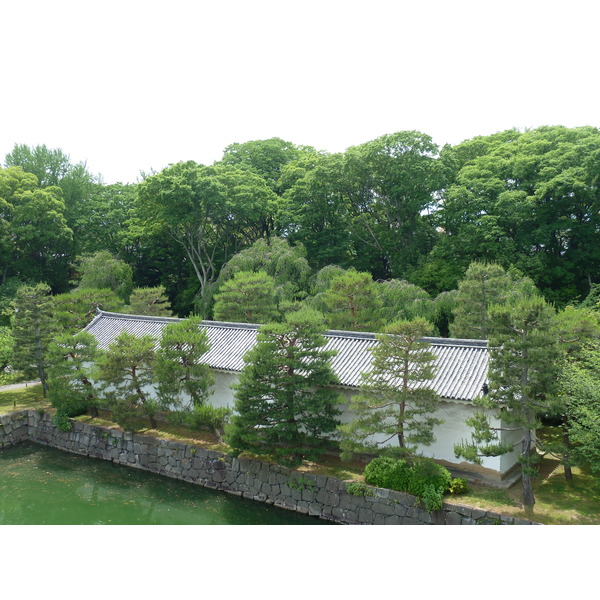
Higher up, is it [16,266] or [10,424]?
[16,266]

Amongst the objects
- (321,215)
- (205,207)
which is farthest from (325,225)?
(205,207)

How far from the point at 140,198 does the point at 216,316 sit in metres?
14.0

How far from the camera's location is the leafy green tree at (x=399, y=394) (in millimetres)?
10672

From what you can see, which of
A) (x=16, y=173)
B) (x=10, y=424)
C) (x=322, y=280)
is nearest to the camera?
(x=10, y=424)

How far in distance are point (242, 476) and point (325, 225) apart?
18.7 meters

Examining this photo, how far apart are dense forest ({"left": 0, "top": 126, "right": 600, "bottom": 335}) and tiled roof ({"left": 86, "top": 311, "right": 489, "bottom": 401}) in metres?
1.86

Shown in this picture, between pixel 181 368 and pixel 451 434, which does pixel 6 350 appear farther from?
pixel 451 434

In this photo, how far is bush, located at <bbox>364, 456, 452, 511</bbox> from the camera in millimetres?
9945

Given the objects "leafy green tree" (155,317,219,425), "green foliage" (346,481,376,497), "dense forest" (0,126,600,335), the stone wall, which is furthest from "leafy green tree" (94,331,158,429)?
"green foliage" (346,481,376,497)

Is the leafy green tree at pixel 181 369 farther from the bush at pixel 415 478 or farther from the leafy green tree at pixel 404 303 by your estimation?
the leafy green tree at pixel 404 303

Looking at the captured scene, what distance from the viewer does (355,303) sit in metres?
16.7

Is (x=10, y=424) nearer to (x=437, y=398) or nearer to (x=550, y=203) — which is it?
(x=437, y=398)

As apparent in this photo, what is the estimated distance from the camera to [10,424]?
56.1 feet

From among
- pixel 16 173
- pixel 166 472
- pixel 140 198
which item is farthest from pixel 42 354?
pixel 16 173
